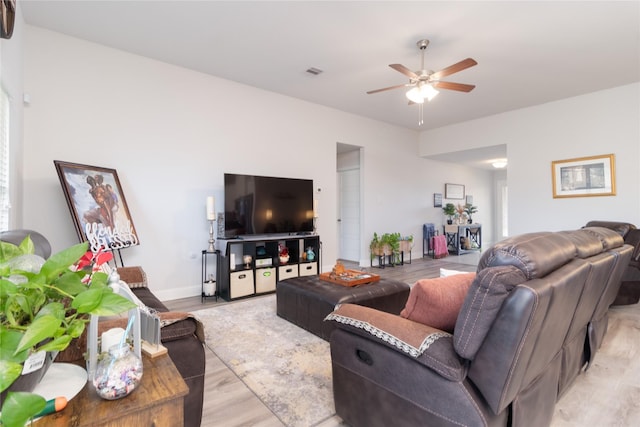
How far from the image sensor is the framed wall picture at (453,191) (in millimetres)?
7930

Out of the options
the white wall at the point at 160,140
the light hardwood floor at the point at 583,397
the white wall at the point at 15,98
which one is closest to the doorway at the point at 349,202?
the white wall at the point at 160,140

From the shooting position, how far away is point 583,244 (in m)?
1.54

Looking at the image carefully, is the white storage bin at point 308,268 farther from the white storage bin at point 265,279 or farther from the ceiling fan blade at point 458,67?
the ceiling fan blade at point 458,67

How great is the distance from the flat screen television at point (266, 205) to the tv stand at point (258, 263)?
0.15m

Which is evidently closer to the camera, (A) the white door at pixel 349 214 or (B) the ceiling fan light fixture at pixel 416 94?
(B) the ceiling fan light fixture at pixel 416 94

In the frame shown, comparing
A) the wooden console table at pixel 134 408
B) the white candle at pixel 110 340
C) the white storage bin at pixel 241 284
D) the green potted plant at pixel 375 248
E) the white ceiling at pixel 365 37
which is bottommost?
the white storage bin at pixel 241 284

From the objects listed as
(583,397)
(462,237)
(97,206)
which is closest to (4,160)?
(97,206)

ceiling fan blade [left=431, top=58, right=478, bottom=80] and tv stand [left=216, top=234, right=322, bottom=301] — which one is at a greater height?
ceiling fan blade [left=431, top=58, right=478, bottom=80]

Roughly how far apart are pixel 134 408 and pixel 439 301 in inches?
44.9

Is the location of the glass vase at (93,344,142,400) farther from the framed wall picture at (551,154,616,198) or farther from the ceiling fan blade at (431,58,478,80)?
the framed wall picture at (551,154,616,198)

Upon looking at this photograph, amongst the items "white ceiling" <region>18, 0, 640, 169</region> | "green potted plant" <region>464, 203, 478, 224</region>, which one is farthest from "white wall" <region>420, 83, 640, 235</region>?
"green potted plant" <region>464, 203, 478, 224</region>

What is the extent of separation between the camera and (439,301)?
4.40ft

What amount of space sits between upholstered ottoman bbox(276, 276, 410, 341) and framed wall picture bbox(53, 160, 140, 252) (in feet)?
5.77

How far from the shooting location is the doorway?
6.41 metres
